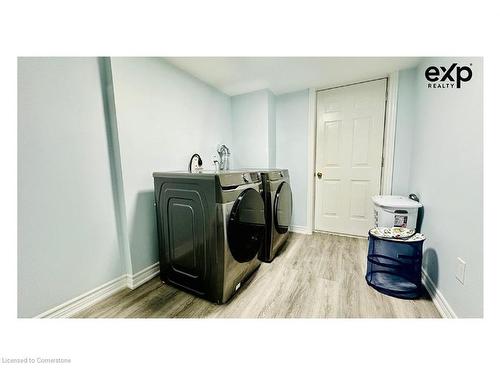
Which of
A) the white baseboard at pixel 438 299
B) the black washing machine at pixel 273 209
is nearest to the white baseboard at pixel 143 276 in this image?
the black washing machine at pixel 273 209

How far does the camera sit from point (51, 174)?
1.06 m

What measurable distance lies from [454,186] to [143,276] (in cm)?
231

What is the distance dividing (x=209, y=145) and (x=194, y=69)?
0.79 metres

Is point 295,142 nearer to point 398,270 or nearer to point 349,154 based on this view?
point 349,154

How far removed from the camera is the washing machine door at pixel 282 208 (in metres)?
1.81

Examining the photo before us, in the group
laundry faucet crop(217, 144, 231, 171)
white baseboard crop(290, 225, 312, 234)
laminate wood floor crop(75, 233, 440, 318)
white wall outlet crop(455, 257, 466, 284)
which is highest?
laundry faucet crop(217, 144, 231, 171)

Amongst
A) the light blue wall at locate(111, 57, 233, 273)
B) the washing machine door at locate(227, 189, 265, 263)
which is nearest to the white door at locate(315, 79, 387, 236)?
the washing machine door at locate(227, 189, 265, 263)

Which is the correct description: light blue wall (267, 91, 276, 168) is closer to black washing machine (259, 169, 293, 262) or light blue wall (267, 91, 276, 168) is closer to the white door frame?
the white door frame

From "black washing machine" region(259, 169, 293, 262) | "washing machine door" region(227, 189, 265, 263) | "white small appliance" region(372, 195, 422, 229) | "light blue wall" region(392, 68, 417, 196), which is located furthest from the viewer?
"light blue wall" region(392, 68, 417, 196)

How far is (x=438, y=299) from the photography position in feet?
3.96

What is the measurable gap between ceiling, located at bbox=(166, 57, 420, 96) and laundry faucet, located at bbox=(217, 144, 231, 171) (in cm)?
75

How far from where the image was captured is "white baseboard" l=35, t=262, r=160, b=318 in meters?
1.12

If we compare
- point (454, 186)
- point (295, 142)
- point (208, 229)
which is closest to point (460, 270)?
point (454, 186)
